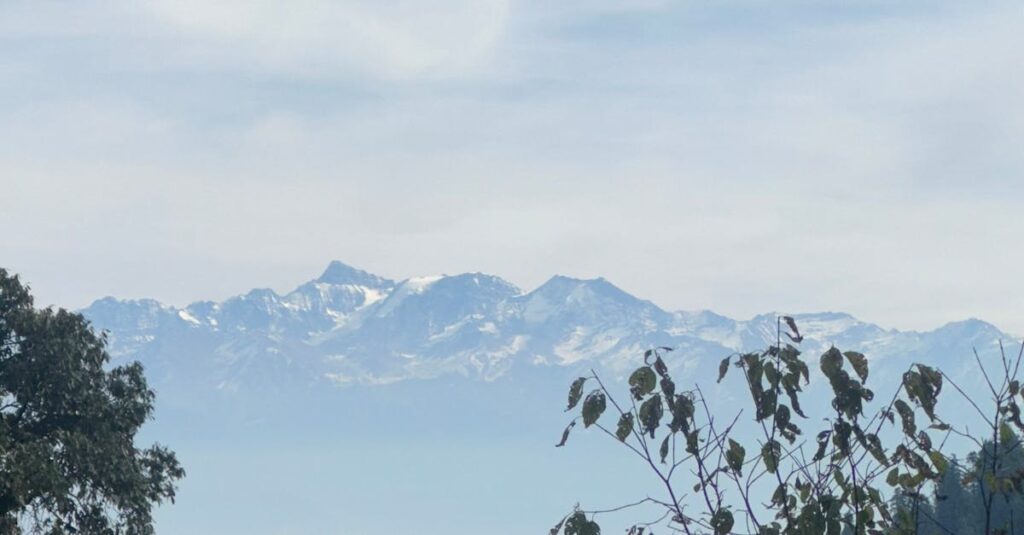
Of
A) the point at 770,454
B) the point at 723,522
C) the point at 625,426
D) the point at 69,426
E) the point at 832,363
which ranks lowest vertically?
the point at 723,522

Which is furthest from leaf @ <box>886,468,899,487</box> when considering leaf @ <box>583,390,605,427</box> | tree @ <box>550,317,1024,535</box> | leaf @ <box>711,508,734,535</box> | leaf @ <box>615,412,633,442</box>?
leaf @ <box>583,390,605,427</box>

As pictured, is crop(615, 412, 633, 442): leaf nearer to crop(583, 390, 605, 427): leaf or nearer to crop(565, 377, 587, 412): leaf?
crop(583, 390, 605, 427): leaf

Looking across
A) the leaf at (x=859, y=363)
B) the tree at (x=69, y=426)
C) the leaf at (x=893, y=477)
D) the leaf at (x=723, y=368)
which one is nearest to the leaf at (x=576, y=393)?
the leaf at (x=723, y=368)

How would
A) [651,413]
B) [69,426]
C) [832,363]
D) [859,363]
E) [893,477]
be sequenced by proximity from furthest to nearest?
[69,426]
[893,477]
[651,413]
[832,363]
[859,363]

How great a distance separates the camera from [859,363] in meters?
7.85

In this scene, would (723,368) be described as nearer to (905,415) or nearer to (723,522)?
(723,522)

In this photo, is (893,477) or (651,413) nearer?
(651,413)

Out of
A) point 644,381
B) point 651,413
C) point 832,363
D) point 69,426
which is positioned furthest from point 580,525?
point 69,426

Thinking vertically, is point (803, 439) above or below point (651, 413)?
below

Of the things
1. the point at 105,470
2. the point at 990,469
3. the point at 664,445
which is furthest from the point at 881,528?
the point at 105,470

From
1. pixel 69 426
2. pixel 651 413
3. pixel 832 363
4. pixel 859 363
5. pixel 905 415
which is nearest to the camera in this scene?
pixel 859 363

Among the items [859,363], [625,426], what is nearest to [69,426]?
[625,426]

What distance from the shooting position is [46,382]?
28.1 m

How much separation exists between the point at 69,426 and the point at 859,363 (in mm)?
23416
